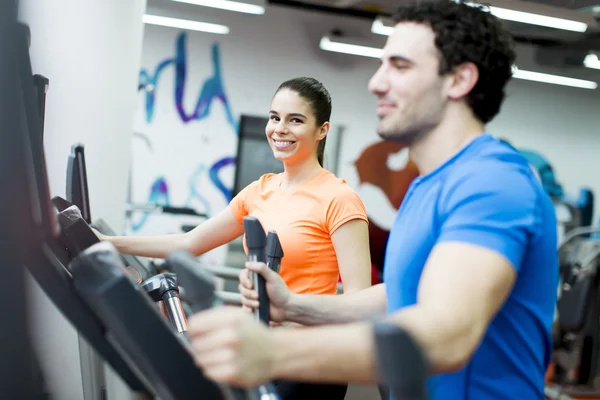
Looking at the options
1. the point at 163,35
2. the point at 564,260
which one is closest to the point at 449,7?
the point at 564,260

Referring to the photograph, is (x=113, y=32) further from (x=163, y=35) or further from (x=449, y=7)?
(x=163, y=35)

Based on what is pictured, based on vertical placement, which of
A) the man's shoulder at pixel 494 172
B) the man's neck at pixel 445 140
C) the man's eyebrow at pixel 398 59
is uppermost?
the man's eyebrow at pixel 398 59

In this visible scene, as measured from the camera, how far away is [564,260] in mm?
5770

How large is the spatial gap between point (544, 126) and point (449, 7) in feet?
26.0

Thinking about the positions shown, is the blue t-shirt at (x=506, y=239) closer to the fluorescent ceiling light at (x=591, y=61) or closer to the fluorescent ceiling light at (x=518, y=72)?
the fluorescent ceiling light at (x=518, y=72)

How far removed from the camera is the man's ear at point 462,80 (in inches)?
48.2

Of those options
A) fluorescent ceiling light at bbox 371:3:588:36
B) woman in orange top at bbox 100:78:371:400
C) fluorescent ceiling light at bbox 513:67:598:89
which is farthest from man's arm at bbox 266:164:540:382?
fluorescent ceiling light at bbox 513:67:598:89

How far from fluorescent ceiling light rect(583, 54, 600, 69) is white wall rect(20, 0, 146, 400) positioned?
6.62m

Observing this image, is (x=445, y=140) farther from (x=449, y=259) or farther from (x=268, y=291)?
(x=268, y=291)

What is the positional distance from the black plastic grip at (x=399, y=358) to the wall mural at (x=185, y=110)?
712cm

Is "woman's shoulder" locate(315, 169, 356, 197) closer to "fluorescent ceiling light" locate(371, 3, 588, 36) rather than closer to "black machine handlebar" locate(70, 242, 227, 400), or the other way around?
"black machine handlebar" locate(70, 242, 227, 400)

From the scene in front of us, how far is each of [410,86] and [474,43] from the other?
0.50 ft

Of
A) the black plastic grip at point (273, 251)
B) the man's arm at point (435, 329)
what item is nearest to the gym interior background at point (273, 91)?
the black plastic grip at point (273, 251)

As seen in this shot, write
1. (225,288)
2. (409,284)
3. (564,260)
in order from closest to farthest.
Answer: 1. (409,284)
2. (564,260)
3. (225,288)
